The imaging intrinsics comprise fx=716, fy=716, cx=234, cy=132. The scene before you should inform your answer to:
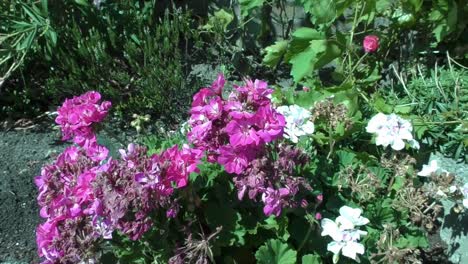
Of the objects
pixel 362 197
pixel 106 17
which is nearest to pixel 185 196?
pixel 362 197

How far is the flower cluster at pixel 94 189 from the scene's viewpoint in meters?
2.23

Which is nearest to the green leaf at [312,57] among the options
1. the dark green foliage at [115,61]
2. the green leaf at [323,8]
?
the green leaf at [323,8]

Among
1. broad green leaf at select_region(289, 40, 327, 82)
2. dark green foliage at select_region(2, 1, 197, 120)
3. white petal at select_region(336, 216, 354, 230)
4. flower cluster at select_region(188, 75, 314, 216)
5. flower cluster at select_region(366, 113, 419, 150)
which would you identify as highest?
flower cluster at select_region(188, 75, 314, 216)

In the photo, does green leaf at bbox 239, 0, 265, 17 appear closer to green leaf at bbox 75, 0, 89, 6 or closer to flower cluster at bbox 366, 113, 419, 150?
green leaf at bbox 75, 0, 89, 6

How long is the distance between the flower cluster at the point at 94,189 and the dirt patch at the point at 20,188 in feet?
2.09

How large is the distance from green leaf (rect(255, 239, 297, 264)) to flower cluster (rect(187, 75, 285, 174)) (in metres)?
0.36

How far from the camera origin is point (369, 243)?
8.48 ft

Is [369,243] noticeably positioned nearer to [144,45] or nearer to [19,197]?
[19,197]

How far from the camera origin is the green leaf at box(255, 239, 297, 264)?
8.21 ft

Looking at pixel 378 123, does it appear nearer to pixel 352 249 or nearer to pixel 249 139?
pixel 352 249

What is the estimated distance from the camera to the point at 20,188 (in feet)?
11.6

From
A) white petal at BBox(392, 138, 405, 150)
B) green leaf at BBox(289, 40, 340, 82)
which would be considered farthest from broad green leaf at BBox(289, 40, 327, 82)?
white petal at BBox(392, 138, 405, 150)

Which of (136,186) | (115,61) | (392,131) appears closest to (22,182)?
(115,61)

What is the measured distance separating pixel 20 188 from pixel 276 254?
1566 millimetres
